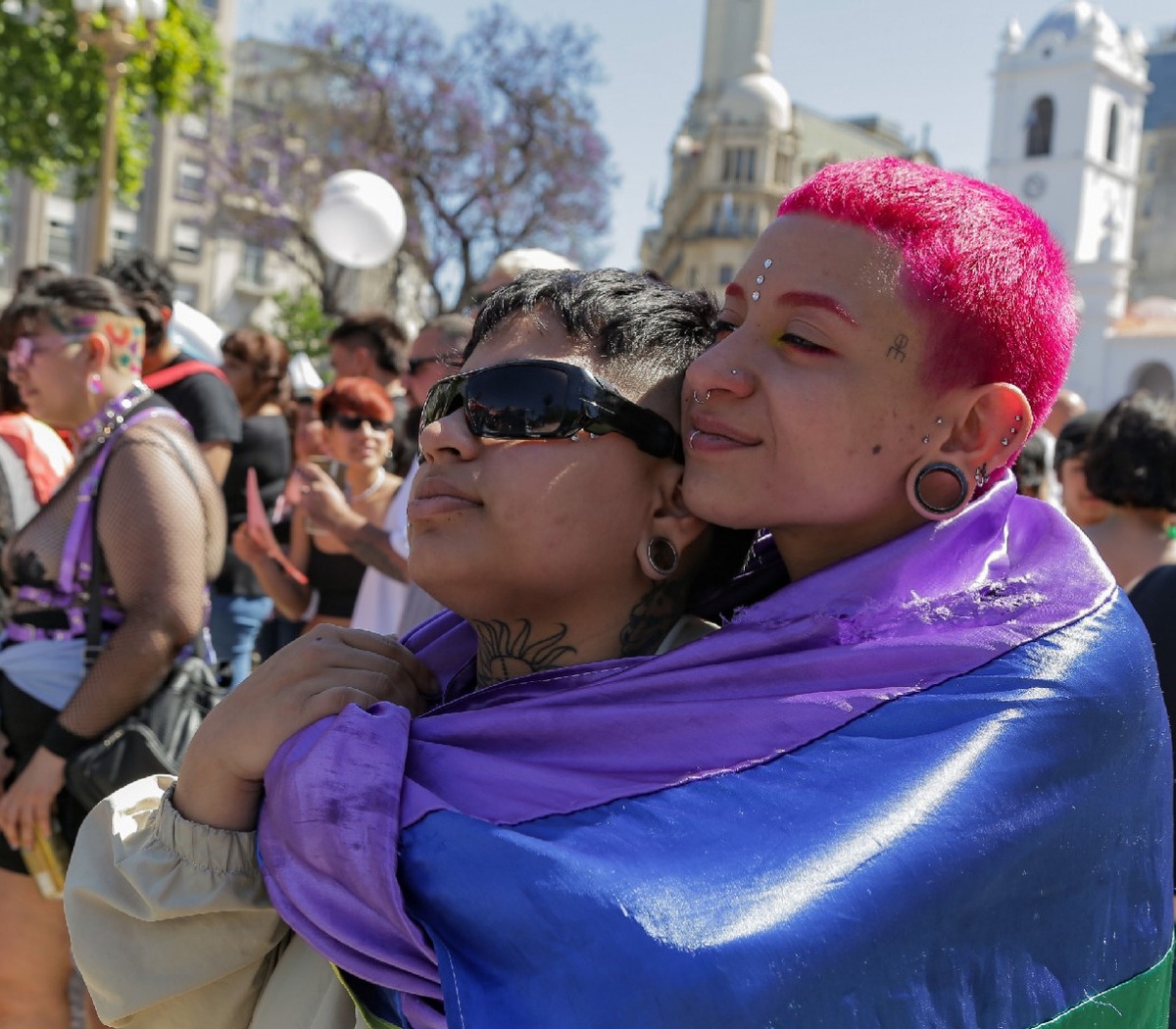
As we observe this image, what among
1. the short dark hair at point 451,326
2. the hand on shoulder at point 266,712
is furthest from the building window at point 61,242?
the hand on shoulder at point 266,712

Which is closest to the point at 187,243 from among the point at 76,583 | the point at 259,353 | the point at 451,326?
the point at 259,353

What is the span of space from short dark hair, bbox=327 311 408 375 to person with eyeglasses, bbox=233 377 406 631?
1.12 m

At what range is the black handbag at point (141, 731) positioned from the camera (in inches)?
126

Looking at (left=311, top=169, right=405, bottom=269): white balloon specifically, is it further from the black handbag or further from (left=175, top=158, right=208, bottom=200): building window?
(left=175, top=158, right=208, bottom=200): building window

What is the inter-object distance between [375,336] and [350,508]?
1.61 m

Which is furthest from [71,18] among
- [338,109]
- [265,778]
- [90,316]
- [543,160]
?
[265,778]

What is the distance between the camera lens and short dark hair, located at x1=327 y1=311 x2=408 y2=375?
→ 632cm

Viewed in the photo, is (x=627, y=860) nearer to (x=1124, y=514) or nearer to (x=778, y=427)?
(x=778, y=427)

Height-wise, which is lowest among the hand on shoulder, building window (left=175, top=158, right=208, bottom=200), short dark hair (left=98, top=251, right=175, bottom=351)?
the hand on shoulder

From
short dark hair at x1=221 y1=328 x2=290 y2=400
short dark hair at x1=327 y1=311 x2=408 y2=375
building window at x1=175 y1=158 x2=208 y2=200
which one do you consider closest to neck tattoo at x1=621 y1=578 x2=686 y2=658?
short dark hair at x1=327 y1=311 x2=408 y2=375

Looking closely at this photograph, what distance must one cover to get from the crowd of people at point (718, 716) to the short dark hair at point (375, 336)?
4522 millimetres

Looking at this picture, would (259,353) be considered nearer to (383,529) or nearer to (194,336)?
(194,336)

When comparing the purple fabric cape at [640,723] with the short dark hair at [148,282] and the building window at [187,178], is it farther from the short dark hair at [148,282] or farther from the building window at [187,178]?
the building window at [187,178]

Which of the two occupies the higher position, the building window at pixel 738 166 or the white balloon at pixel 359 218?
the building window at pixel 738 166
